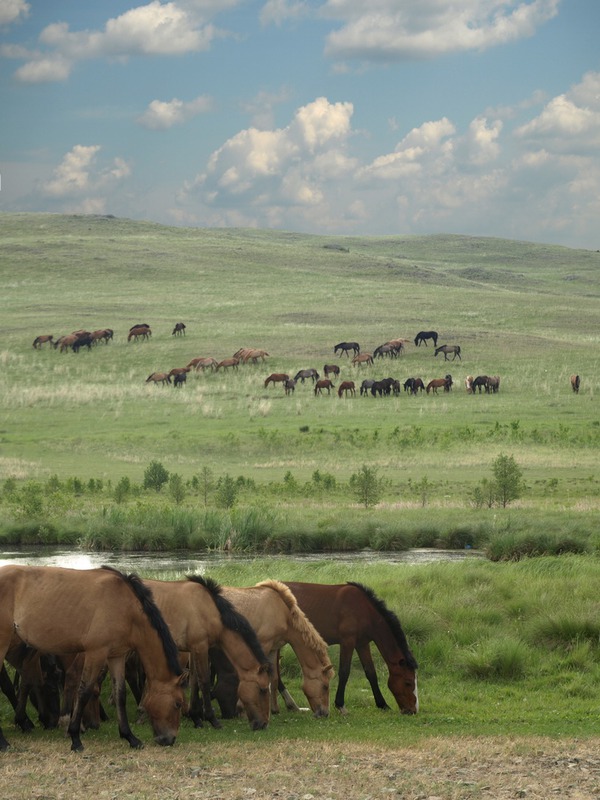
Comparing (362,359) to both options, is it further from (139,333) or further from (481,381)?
(139,333)

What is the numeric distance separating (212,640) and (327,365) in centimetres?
4017

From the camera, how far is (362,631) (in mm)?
11031

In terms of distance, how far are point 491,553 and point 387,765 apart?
12748 millimetres

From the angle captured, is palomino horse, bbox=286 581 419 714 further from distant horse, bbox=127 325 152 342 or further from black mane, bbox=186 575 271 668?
distant horse, bbox=127 325 152 342

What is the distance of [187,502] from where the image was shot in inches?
1088

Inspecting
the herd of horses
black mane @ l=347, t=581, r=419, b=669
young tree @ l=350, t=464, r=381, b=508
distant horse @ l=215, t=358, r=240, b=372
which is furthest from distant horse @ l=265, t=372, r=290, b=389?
black mane @ l=347, t=581, r=419, b=669

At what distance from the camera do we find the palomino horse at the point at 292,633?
34.5 ft

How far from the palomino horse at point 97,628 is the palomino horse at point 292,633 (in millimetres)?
1138

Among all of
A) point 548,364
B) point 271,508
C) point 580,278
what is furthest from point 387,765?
point 580,278

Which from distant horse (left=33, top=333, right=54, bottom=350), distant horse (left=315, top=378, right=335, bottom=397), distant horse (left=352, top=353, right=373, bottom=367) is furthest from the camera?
distant horse (left=33, top=333, right=54, bottom=350)

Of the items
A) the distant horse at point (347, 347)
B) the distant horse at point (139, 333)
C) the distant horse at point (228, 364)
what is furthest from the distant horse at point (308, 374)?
the distant horse at point (139, 333)

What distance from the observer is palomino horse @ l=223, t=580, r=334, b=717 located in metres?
10.5

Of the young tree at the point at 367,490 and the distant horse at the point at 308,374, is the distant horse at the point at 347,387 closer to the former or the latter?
the distant horse at the point at 308,374

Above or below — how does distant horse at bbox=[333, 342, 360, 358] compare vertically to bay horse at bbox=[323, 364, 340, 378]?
above
